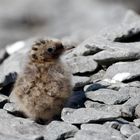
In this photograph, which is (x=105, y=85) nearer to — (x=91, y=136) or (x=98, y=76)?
(x=98, y=76)

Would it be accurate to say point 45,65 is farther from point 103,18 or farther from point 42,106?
point 103,18

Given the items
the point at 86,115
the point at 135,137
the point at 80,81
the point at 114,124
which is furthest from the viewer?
the point at 80,81

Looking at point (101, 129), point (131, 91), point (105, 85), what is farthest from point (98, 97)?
point (101, 129)

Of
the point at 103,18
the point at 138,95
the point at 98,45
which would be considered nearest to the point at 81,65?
the point at 98,45

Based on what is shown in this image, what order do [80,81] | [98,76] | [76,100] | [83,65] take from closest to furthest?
[76,100]
[80,81]
[98,76]
[83,65]

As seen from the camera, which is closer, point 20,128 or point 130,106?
point 20,128

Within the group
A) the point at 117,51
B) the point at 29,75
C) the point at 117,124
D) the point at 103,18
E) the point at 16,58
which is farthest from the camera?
the point at 103,18

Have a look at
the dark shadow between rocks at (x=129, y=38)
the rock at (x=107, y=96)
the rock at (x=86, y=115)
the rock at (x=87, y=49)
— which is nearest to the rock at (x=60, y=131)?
the rock at (x=86, y=115)

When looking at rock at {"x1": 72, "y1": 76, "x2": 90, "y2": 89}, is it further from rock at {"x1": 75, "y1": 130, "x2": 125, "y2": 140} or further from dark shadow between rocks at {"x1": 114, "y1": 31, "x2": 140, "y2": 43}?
rock at {"x1": 75, "y1": 130, "x2": 125, "y2": 140}
